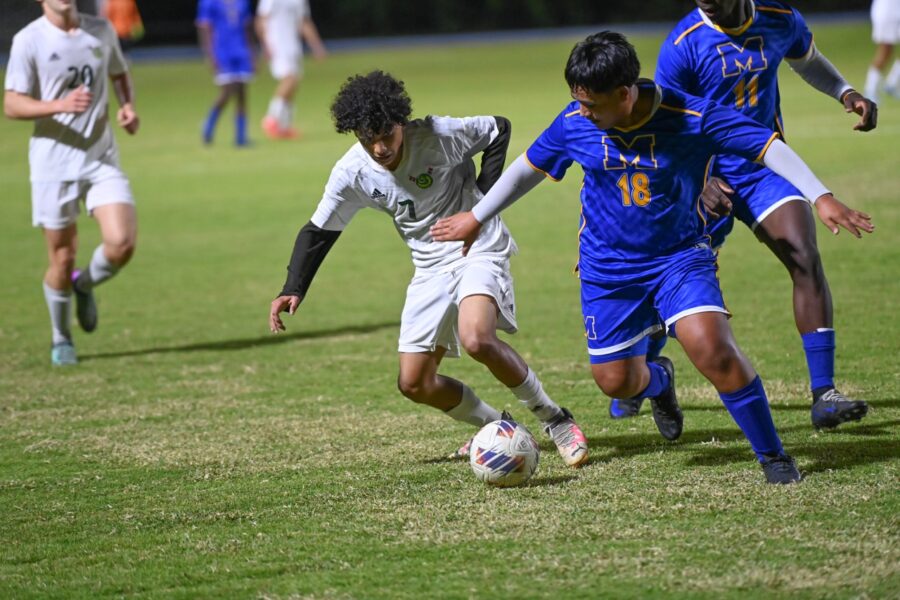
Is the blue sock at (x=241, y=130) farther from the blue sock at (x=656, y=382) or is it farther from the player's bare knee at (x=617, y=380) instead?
the player's bare knee at (x=617, y=380)

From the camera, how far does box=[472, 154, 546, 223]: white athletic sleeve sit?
4961 mm

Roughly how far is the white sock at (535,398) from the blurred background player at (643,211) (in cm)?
27

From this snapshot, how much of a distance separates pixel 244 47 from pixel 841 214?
1569 cm

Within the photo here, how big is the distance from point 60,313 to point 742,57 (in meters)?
4.69

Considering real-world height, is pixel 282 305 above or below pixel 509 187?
below

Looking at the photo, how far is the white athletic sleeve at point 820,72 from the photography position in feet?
19.9

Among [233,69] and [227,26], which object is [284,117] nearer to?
[233,69]

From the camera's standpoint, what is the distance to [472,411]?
5.57 metres

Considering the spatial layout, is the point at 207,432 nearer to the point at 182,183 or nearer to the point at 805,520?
the point at 805,520

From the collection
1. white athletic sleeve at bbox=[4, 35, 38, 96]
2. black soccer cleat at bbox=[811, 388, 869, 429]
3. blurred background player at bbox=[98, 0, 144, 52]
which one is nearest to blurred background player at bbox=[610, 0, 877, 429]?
black soccer cleat at bbox=[811, 388, 869, 429]

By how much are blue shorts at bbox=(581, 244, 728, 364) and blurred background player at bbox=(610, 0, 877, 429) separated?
2.20 ft

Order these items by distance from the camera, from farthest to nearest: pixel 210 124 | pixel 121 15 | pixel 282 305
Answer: pixel 121 15 → pixel 210 124 → pixel 282 305

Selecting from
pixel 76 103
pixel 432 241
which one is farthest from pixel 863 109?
pixel 76 103

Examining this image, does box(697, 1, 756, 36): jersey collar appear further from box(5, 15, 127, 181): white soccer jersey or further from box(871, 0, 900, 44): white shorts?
box(871, 0, 900, 44): white shorts
